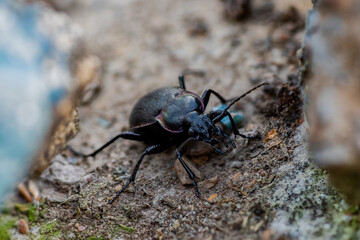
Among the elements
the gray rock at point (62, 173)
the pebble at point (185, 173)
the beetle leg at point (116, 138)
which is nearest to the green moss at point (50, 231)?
the gray rock at point (62, 173)

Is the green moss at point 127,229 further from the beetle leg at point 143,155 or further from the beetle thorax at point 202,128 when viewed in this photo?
the beetle thorax at point 202,128

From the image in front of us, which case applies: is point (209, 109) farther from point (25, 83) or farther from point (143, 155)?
point (25, 83)

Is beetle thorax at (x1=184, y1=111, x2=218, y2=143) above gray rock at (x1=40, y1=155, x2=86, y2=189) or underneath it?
above

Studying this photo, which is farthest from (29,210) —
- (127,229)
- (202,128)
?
(202,128)

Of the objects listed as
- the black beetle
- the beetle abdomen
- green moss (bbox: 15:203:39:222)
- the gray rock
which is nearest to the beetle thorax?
the black beetle

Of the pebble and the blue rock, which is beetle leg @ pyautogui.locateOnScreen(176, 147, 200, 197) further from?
the blue rock

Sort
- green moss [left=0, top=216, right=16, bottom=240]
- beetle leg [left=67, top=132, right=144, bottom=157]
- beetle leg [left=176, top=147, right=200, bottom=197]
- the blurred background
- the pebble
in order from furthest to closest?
beetle leg [left=67, top=132, right=144, bottom=157], the pebble, beetle leg [left=176, top=147, right=200, bottom=197], green moss [left=0, top=216, right=16, bottom=240], the blurred background
